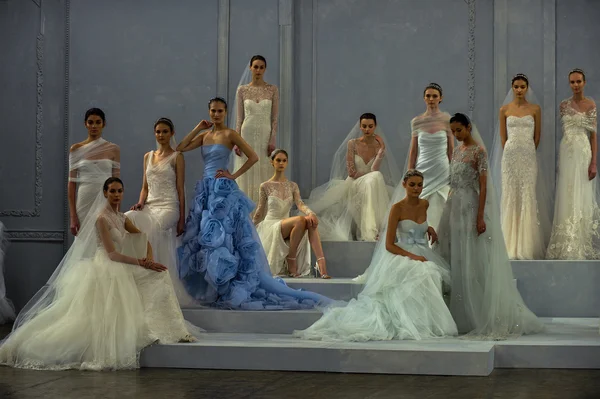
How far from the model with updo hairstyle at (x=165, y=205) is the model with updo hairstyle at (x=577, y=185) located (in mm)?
3303

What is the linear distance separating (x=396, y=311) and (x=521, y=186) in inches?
101

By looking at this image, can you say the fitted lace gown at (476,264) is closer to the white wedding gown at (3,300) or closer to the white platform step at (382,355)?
the white platform step at (382,355)

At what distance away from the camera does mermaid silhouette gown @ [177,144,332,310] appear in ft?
23.4

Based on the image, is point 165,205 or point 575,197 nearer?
point 165,205

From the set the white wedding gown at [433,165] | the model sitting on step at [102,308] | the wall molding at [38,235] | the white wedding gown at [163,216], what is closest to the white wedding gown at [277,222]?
the white wedding gown at [433,165]

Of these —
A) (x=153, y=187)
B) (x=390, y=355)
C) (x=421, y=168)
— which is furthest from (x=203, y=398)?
(x=421, y=168)

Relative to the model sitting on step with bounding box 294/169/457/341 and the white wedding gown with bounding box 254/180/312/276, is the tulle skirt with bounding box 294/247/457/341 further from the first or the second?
the white wedding gown with bounding box 254/180/312/276

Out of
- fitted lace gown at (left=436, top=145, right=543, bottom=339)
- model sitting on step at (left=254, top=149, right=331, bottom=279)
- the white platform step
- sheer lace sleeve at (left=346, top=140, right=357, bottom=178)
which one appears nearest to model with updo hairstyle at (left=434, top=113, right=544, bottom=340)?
fitted lace gown at (left=436, top=145, right=543, bottom=339)

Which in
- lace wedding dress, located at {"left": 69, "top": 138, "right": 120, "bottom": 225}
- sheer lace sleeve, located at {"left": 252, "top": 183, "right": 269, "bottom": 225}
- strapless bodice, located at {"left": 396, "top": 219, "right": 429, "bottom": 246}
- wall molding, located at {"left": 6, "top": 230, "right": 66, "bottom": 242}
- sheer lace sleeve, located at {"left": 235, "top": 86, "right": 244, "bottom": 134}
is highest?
sheer lace sleeve, located at {"left": 235, "top": 86, "right": 244, "bottom": 134}

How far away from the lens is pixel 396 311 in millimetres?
6570

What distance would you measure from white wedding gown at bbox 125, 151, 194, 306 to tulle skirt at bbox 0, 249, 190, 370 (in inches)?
34.7

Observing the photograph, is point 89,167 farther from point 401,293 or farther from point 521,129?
point 521,129

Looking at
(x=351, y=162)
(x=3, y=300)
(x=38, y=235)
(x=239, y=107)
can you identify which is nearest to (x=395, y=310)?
(x=351, y=162)

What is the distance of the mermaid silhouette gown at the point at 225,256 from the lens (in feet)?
23.4
